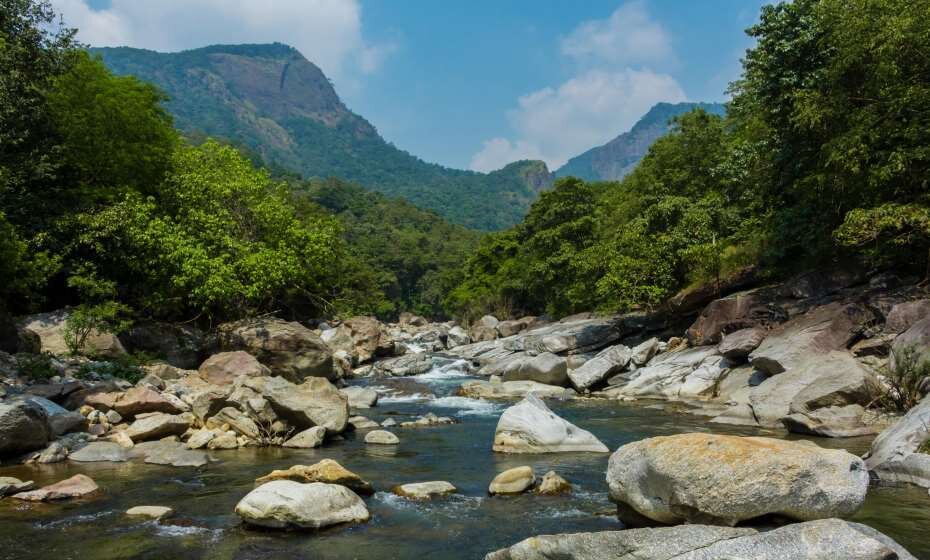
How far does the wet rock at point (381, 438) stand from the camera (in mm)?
15641

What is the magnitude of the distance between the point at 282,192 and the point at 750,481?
92.5 ft

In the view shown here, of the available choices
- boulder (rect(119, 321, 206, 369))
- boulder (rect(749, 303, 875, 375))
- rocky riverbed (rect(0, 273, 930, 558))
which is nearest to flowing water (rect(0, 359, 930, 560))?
rocky riverbed (rect(0, 273, 930, 558))

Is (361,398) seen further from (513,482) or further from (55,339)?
(513,482)

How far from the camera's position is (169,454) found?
43.3 ft

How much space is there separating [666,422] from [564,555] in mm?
12115

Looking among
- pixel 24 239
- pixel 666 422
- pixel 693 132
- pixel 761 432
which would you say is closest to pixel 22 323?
pixel 24 239

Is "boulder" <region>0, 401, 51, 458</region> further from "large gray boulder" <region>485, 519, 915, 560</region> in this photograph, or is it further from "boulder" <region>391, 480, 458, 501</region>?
"large gray boulder" <region>485, 519, 915, 560</region>

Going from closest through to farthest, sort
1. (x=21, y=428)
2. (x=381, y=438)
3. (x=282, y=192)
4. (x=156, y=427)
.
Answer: (x=21, y=428), (x=156, y=427), (x=381, y=438), (x=282, y=192)

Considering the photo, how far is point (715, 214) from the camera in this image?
107 ft

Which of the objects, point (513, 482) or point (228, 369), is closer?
point (513, 482)

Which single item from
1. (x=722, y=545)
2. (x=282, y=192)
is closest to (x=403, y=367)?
(x=282, y=192)

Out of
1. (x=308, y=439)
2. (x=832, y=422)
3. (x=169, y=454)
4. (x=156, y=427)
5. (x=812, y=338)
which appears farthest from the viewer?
(x=812, y=338)

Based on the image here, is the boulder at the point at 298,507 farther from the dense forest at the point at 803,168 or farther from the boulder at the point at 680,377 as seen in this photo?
the dense forest at the point at 803,168

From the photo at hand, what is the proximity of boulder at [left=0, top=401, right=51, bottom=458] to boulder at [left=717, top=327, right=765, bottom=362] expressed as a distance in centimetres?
2039
